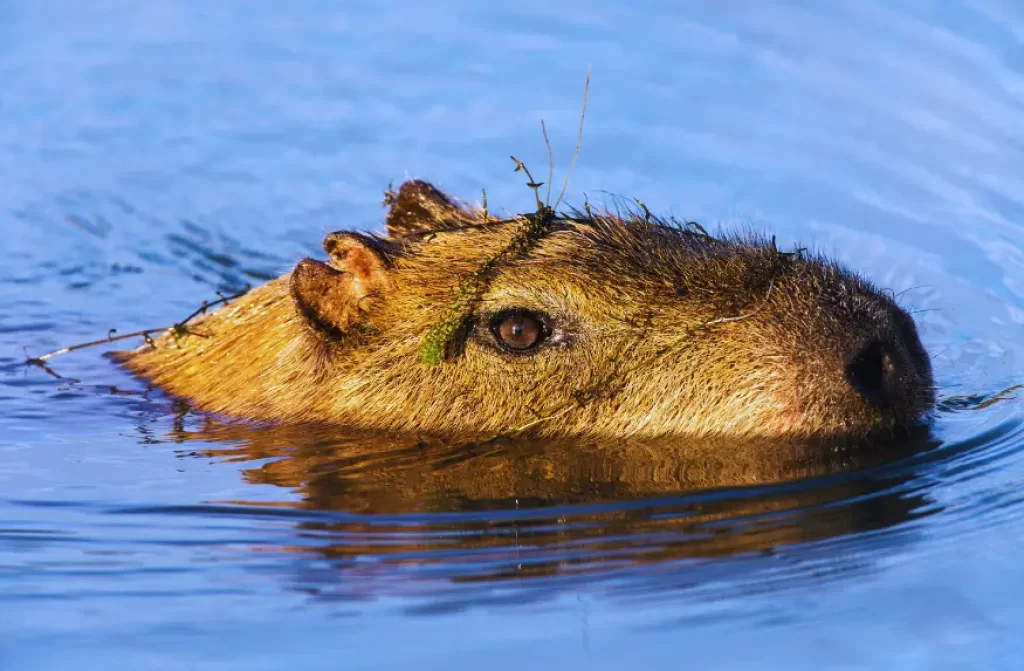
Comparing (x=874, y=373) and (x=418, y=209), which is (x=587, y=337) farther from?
(x=418, y=209)

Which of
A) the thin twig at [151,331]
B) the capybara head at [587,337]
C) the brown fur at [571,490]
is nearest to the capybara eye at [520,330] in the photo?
the capybara head at [587,337]

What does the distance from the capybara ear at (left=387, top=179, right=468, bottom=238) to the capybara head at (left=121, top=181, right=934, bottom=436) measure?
34 centimetres

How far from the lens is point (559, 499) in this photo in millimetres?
5492

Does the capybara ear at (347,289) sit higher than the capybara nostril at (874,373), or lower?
higher

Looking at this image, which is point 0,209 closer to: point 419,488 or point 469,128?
point 469,128

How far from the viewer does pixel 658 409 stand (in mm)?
5980

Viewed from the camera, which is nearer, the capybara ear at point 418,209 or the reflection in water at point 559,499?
the reflection in water at point 559,499

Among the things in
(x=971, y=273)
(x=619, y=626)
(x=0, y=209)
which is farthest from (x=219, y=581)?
(x=0, y=209)

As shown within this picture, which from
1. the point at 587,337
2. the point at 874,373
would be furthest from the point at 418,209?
the point at 874,373

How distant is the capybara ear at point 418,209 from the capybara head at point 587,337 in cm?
34

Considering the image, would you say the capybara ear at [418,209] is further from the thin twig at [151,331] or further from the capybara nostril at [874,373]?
the capybara nostril at [874,373]

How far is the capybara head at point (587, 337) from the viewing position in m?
5.73

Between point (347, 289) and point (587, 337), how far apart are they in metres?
1.03

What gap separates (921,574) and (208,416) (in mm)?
3377
